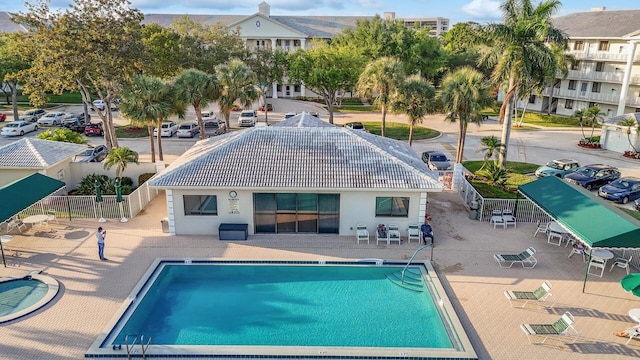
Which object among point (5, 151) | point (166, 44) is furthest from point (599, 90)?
point (5, 151)

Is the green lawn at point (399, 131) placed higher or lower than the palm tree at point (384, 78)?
lower

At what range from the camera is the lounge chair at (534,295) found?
16.9 meters

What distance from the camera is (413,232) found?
22.2m

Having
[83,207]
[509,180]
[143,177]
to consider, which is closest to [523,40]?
[509,180]

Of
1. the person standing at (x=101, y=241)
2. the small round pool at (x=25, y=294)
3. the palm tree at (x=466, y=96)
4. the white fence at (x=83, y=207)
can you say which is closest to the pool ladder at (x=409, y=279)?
the person standing at (x=101, y=241)

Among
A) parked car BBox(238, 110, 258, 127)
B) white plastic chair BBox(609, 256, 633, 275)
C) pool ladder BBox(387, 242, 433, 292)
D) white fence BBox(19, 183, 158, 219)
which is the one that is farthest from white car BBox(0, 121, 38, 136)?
white plastic chair BBox(609, 256, 633, 275)

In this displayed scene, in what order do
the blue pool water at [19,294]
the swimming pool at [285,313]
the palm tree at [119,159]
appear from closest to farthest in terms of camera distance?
the swimming pool at [285,313], the blue pool water at [19,294], the palm tree at [119,159]

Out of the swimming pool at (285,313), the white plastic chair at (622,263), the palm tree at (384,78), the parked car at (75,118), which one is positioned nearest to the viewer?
the swimming pool at (285,313)

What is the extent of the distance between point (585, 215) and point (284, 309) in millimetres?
13059

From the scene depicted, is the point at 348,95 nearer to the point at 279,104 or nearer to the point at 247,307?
the point at 279,104

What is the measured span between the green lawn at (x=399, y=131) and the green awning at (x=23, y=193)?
31572 mm

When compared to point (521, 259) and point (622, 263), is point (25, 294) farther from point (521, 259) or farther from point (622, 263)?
point (622, 263)

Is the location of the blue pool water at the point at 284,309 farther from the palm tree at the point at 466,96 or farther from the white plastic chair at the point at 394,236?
the palm tree at the point at 466,96

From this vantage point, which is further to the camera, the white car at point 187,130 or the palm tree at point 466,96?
the white car at point 187,130
